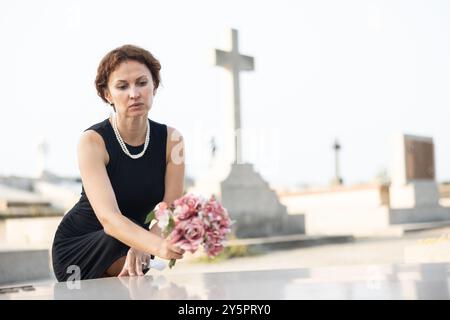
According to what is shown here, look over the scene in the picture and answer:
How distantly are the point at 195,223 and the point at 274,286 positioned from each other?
329mm

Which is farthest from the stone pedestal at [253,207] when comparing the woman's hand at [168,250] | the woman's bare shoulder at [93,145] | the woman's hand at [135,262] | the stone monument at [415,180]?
the woman's hand at [168,250]

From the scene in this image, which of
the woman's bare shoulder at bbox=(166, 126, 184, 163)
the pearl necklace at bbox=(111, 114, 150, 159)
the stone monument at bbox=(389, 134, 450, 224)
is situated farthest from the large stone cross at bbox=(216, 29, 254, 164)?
the pearl necklace at bbox=(111, 114, 150, 159)

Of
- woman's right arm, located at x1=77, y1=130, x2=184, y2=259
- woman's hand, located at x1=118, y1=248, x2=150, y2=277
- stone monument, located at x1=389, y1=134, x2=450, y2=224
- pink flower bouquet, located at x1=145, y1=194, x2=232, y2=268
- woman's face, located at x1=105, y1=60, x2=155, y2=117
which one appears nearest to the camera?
pink flower bouquet, located at x1=145, y1=194, x2=232, y2=268

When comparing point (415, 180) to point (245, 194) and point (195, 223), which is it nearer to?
point (245, 194)

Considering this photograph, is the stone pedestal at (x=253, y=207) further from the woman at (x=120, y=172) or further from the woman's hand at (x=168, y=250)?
the woman's hand at (x=168, y=250)

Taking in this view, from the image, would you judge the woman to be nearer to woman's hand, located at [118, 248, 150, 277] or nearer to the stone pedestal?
woman's hand, located at [118, 248, 150, 277]

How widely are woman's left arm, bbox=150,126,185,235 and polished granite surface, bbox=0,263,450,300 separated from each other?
0.42m

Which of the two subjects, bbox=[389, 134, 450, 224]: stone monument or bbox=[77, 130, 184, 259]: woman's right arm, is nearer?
bbox=[77, 130, 184, 259]: woman's right arm

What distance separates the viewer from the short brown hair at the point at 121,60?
247 cm

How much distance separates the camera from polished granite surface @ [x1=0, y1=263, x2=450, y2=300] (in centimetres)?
169

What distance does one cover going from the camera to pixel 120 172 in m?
2.58

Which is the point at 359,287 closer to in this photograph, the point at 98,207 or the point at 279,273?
the point at 279,273

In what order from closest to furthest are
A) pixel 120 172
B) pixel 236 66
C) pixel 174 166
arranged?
pixel 120 172, pixel 174 166, pixel 236 66

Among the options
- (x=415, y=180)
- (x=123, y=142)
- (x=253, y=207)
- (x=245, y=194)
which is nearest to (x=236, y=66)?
(x=245, y=194)
